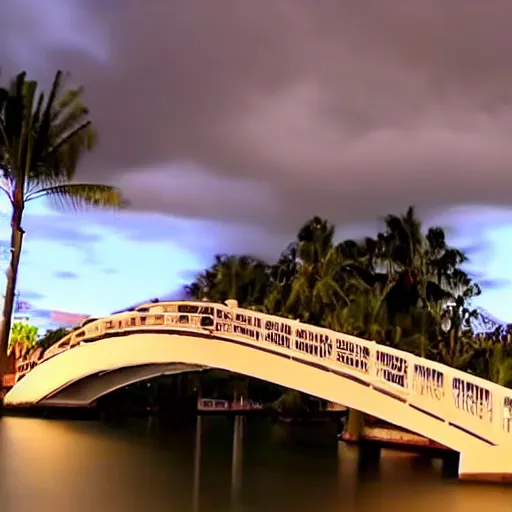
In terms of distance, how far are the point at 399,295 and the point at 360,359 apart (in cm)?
695

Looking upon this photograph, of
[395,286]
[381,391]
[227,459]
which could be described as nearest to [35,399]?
[227,459]

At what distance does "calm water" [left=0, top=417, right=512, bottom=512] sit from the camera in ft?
33.7

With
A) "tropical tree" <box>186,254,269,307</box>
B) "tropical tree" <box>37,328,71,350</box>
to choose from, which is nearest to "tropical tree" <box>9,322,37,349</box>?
"tropical tree" <box>37,328,71,350</box>

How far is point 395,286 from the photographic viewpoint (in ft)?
68.8

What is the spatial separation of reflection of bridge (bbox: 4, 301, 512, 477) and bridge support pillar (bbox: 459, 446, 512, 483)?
15 mm

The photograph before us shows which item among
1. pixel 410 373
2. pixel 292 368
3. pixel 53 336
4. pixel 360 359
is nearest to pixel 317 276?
pixel 53 336

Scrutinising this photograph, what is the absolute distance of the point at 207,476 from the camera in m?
13.0

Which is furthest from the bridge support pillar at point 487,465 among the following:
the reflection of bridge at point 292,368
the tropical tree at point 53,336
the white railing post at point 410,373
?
the tropical tree at point 53,336

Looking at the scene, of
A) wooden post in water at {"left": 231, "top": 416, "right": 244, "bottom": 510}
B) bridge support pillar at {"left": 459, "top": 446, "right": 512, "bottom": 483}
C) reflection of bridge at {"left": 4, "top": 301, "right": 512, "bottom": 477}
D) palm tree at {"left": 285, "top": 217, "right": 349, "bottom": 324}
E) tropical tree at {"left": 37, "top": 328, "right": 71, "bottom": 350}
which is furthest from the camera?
tropical tree at {"left": 37, "top": 328, "right": 71, "bottom": 350}

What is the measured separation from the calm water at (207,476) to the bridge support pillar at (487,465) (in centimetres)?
39

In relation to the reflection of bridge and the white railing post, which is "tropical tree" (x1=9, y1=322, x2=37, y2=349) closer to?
the reflection of bridge

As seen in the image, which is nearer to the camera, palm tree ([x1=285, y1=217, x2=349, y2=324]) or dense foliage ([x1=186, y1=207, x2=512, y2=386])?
dense foliage ([x1=186, y1=207, x2=512, y2=386])

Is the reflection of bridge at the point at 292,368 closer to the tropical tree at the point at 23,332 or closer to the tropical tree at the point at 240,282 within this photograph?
the tropical tree at the point at 23,332

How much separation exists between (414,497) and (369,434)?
7.46 metres
